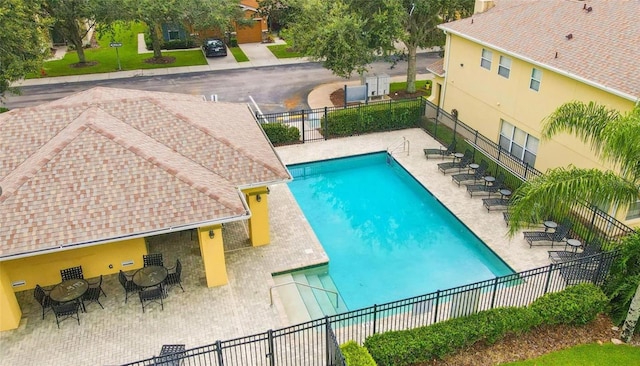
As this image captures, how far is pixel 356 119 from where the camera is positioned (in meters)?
28.7

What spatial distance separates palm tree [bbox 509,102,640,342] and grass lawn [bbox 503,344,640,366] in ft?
1.68

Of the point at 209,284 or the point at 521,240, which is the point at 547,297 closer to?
the point at 521,240

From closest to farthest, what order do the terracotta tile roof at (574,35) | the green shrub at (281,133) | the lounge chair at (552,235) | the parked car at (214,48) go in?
the lounge chair at (552,235)
the terracotta tile roof at (574,35)
the green shrub at (281,133)
the parked car at (214,48)

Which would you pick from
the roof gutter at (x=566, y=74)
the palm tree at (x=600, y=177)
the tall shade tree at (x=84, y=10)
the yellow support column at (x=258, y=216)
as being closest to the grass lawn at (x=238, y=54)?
the tall shade tree at (x=84, y=10)

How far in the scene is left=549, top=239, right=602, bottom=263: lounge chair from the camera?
57.3ft

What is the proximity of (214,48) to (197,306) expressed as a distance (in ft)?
110

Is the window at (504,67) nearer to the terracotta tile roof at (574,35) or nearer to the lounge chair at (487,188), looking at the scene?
the terracotta tile roof at (574,35)

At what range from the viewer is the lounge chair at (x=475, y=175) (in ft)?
75.3

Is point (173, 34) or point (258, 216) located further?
point (173, 34)

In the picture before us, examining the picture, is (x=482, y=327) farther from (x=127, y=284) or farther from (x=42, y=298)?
(x=42, y=298)

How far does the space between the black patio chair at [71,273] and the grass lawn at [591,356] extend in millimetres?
12898

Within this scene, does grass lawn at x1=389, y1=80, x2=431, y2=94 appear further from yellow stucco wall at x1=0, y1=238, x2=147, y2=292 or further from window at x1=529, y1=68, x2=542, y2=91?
yellow stucco wall at x1=0, y1=238, x2=147, y2=292

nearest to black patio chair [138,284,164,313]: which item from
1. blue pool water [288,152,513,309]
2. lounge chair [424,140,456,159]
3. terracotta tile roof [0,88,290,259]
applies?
terracotta tile roof [0,88,290,259]

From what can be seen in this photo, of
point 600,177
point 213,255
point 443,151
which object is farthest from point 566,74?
point 213,255
